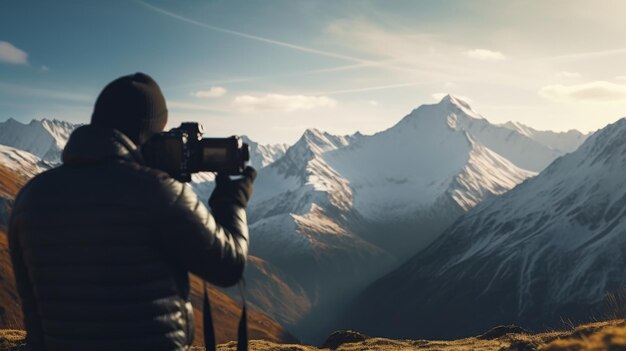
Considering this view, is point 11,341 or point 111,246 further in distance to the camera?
point 11,341

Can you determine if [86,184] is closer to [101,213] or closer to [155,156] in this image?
[101,213]

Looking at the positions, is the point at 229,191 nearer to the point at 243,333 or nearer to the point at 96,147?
Answer: the point at 96,147

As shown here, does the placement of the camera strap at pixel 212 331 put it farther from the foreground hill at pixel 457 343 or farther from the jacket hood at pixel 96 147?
the foreground hill at pixel 457 343

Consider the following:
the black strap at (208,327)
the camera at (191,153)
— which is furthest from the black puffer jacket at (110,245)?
the black strap at (208,327)

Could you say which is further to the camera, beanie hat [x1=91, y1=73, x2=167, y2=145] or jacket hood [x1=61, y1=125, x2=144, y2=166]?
beanie hat [x1=91, y1=73, x2=167, y2=145]

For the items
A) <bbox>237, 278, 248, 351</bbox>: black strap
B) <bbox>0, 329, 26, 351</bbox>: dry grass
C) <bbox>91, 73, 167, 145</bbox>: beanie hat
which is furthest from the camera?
<bbox>0, 329, 26, 351</bbox>: dry grass

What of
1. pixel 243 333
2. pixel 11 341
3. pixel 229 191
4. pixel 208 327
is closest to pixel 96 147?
pixel 229 191

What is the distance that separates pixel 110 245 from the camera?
17.2 ft

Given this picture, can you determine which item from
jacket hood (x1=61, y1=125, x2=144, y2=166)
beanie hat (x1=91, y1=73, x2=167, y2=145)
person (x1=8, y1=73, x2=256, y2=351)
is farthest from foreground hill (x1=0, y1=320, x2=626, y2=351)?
jacket hood (x1=61, y1=125, x2=144, y2=166)

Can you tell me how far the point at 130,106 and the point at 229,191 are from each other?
4.22 feet

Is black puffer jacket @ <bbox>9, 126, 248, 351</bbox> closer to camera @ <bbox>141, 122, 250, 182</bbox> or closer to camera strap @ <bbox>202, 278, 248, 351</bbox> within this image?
camera @ <bbox>141, 122, 250, 182</bbox>

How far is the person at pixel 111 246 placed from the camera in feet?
17.2

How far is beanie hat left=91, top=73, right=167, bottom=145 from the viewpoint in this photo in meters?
5.70

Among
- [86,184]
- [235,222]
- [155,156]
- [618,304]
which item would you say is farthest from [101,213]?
[618,304]
